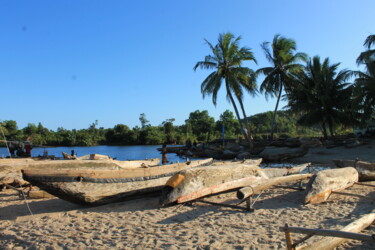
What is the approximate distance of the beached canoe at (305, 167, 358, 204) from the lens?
230 inches

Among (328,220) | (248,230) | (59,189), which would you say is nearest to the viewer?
(248,230)

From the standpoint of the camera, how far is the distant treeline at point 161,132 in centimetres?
5975

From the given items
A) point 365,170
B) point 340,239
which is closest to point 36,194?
point 340,239

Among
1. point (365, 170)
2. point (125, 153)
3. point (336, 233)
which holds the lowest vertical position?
point (125, 153)

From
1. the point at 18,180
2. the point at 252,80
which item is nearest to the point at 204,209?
the point at 18,180

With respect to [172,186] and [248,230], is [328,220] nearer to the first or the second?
[248,230]

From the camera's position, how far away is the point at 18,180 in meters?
8.93

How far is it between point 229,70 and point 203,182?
61.3 feet

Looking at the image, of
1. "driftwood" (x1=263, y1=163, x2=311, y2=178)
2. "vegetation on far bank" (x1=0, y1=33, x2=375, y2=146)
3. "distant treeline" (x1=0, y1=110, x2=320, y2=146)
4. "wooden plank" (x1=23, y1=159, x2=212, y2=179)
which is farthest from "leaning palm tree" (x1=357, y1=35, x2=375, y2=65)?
"distant treeline" (x1=0, y1=110, x2=320, y2=146)

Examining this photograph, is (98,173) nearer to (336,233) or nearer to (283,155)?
(336,233)

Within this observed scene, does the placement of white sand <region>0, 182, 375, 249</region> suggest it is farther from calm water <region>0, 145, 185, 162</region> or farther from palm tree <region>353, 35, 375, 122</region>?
calm water <region>0, 145, 185, 162</region>

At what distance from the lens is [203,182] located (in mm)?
6109

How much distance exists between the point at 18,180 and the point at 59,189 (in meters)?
4.30

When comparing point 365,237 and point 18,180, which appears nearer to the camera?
point 365,237
